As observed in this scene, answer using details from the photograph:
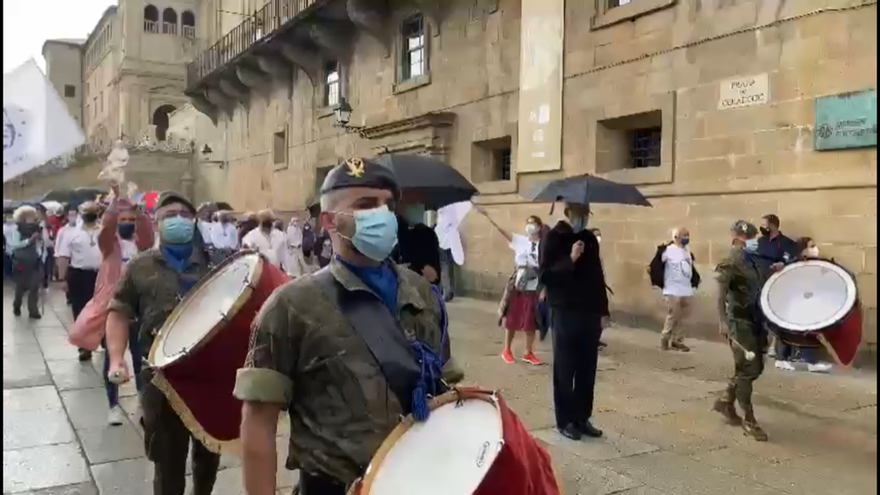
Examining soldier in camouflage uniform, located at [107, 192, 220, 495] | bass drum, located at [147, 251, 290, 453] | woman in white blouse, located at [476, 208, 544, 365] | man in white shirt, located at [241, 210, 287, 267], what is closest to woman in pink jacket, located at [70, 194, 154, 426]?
soldier in camouflage uniform, located at [107, 192, 220, 495]

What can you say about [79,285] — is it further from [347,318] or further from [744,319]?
[347,318]

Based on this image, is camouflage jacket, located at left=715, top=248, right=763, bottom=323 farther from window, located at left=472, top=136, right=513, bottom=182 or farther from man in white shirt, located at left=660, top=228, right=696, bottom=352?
window, located at left=472, top=136, right=513, bottom=182

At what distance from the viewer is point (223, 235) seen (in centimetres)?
1492

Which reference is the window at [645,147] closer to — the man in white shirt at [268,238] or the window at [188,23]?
the man in white shirt at [268,238]

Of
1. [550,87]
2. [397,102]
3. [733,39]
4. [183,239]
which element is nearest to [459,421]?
[183,239]

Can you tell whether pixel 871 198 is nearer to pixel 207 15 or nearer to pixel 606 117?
pixel 606 117

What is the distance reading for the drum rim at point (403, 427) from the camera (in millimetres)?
1938

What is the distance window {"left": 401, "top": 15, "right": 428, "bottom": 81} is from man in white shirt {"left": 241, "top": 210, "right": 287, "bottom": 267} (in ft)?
20.3

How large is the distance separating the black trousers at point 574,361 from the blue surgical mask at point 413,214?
124cm

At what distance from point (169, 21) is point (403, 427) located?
5109cm

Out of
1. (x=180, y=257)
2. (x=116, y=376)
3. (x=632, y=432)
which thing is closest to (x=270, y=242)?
(x=632, y=432)

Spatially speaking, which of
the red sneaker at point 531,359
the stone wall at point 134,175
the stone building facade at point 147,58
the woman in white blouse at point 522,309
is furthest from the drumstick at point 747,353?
the stone building facade at point 147,58

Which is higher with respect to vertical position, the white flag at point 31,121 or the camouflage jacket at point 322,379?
the white flag at point 31,121

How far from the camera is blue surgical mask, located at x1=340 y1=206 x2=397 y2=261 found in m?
2.16
